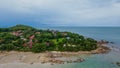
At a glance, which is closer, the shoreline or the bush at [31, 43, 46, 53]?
the shoreline

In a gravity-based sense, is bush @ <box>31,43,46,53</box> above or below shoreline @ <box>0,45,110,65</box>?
above

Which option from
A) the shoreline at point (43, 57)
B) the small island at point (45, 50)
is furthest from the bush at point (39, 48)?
the shoreline at point (43, 57)

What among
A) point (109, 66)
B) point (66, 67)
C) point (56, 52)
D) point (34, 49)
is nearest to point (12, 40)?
point (34, 49)

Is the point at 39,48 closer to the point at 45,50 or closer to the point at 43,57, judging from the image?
the point at 45,50

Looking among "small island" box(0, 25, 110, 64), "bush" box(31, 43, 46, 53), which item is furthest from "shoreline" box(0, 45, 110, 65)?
"bush" box(31, 43, 46, 53)

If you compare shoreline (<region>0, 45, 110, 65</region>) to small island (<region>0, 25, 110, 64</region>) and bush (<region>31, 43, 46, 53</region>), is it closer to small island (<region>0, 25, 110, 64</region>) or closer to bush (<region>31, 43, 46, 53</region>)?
small island (<region>0, 25, 110, 64</region>)

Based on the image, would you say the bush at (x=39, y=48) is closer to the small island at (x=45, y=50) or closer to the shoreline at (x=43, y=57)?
the small island at (x=45, y=50)

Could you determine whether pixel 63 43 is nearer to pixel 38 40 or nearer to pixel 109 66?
pixel 38 40

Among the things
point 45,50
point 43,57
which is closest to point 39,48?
point 45,50

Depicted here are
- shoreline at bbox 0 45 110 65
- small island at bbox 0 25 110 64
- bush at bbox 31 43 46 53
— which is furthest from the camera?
bush at bbox 31 43 46 53
